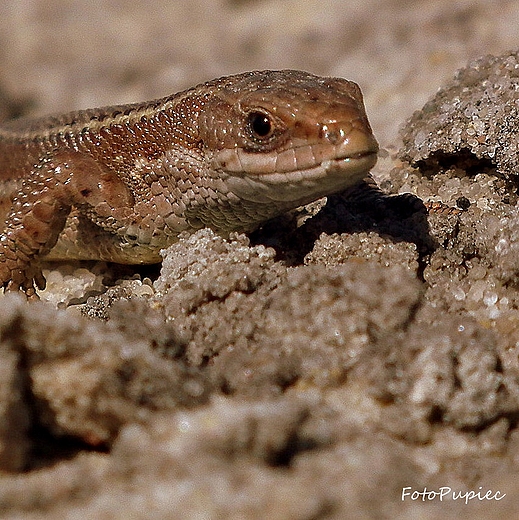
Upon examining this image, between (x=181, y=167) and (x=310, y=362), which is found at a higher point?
(x=181, y=167)

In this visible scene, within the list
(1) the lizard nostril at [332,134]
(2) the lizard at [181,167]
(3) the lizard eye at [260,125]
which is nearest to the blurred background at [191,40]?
(2) the lizard at [181,167]

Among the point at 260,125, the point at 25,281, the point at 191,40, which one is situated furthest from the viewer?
the point at 191,40

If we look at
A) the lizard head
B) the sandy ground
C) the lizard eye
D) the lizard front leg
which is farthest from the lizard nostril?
the lizard front leg

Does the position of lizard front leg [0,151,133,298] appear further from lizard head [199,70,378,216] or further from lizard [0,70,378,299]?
lizard head [199,70,378,216]

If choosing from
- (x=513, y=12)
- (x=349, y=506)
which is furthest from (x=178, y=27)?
(x=349, y=506)

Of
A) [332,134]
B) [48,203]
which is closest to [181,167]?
[48,203]

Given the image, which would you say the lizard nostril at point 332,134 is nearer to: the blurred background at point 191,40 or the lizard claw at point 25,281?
the lizard claw at point 25,281

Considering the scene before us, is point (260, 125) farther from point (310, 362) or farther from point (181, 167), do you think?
point (310, 362)
